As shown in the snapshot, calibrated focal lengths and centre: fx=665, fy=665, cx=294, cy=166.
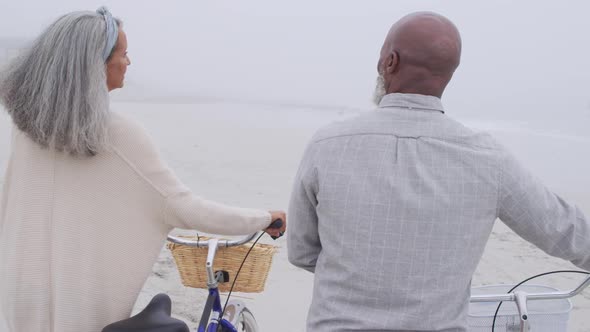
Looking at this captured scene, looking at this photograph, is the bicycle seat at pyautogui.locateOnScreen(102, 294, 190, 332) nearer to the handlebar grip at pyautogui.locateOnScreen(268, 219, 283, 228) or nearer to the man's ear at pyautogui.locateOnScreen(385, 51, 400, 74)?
the handlebar grip at pyautogui.locateOnScreen(268, 219, 283, 228)

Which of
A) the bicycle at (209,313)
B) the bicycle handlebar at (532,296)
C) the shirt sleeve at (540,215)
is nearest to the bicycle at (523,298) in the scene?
the bicycle handlebar at (532,296)

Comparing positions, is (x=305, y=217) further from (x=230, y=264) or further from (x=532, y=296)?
(x=532, y=296)

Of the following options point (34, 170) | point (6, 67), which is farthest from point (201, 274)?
point (6, 67)

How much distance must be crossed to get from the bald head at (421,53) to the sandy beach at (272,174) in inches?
40.3

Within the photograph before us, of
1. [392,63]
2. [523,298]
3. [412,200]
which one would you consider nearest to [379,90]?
[392,63]

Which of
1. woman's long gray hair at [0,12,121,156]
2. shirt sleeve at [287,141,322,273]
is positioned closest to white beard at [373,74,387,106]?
shirt sleeve at [287,141,322,273]

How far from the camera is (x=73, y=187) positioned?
84.1 inches

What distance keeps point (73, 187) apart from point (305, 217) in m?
0.76

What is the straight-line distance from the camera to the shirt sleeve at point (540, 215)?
1.79m

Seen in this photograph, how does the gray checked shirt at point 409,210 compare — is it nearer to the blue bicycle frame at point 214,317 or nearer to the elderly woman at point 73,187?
the elderly woman at point 73,187

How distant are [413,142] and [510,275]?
540 cm

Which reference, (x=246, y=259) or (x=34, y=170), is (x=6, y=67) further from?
(x=246, y=259)

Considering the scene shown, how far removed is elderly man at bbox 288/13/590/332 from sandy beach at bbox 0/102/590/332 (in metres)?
1.05

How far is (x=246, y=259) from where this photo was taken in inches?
109
